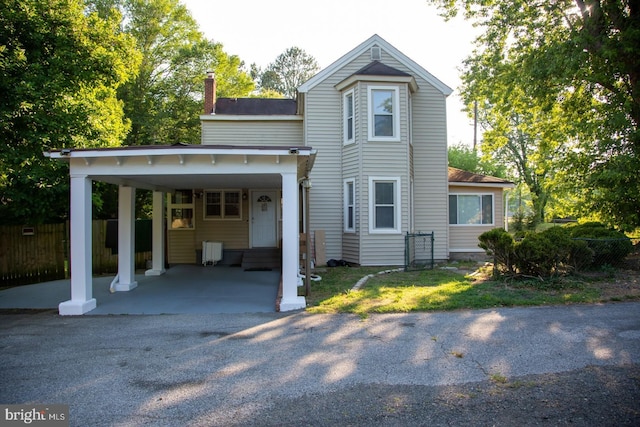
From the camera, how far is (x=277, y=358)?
5113 mm

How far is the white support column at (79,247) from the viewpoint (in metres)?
7.71

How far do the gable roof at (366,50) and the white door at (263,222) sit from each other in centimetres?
394

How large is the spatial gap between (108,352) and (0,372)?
112cm

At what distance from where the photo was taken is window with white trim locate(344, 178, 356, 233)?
13.5 meters

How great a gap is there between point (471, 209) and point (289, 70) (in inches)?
1174

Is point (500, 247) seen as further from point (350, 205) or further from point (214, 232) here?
point (214, 232)

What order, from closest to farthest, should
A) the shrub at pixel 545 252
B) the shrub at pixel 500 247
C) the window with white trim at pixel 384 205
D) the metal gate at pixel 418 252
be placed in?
the shrub at pixel 545 252
the shrub at pixel 500 247
the metal gate at pixel 418 252
the window with white trim at pixel 384 205

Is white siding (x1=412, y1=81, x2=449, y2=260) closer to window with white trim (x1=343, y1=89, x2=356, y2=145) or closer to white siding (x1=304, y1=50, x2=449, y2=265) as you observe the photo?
white siding (x1=304, y1=50, x2=449, y2=265)

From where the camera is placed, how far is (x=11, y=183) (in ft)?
34.1

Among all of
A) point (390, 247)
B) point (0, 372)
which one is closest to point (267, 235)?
point (390, 247)

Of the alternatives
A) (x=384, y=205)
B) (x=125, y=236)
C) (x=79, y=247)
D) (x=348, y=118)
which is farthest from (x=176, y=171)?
(x=348, y=118)

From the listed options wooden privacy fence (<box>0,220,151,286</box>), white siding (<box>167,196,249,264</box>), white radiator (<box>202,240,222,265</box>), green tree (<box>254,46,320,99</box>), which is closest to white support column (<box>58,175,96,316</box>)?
wooden privacy fence (<box>0,220,151,286</box>)

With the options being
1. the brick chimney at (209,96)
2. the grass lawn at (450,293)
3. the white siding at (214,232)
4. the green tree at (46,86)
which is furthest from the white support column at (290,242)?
the brick chimney at (209,96)

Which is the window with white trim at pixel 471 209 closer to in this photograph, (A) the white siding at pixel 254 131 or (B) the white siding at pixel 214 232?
(A) the white siding at pixel 254 131
